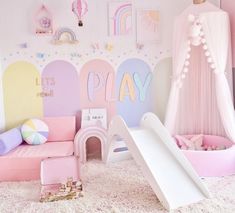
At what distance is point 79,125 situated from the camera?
3.93m

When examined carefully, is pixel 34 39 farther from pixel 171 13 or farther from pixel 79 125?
pixel 171 13

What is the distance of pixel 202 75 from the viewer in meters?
3.60

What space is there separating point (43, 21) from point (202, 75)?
199cm

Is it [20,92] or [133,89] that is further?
[133,89]

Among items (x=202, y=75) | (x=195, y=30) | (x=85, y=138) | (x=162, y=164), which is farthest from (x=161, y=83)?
(x=162, y=164)

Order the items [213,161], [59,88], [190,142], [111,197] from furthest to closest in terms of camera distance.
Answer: [59,88], [190,142], [213,161], [111,197]

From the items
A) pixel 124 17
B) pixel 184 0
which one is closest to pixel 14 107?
pixel 124 17

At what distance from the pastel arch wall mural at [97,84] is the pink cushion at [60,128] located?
28cm

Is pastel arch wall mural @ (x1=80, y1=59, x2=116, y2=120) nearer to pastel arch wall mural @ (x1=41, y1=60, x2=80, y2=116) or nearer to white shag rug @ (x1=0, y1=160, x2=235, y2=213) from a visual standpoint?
pastel arch wall mural @ (x1=41, y1=60, x2=80, y2=116)

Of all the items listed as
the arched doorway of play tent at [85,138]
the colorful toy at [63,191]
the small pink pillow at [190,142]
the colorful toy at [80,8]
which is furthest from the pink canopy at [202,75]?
the colorful toy at [63,191]

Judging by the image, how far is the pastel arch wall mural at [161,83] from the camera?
400 cm

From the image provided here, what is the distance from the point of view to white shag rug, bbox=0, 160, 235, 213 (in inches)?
94.3

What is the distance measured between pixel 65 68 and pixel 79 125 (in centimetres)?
73

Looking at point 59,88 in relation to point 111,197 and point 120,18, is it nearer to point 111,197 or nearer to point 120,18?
point 120,18
